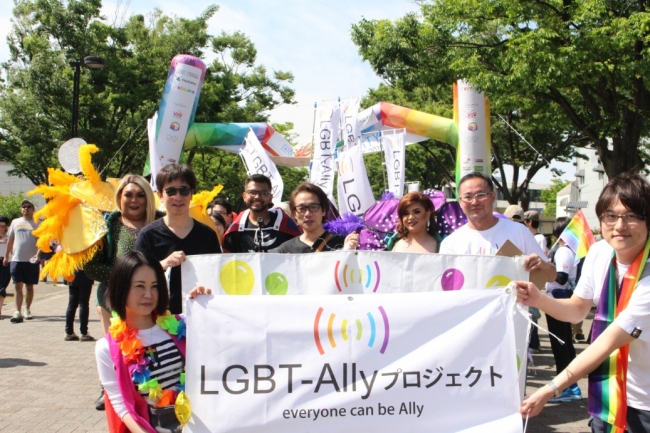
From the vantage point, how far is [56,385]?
22.5ft

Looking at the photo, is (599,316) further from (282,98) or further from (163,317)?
(282,98)

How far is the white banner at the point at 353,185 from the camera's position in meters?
8.16

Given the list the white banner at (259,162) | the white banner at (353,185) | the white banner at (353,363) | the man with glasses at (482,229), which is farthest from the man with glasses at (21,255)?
the white banner at (353,363)

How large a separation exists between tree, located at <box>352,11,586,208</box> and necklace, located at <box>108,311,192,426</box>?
11.4 metres

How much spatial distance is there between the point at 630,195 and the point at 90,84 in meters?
22.1

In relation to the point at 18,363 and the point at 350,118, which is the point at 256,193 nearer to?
the point at 18,363

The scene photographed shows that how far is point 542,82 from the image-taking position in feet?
40.6

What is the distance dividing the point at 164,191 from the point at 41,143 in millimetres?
20382

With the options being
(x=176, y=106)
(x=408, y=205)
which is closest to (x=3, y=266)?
(x=176, y=106)

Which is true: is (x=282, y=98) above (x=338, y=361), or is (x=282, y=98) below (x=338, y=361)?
above

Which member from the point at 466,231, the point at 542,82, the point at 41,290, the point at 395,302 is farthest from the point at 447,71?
the point at 395,302

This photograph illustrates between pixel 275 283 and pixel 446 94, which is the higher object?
pixel 446 94

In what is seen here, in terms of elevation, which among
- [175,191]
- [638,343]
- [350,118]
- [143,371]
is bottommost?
[143,371]

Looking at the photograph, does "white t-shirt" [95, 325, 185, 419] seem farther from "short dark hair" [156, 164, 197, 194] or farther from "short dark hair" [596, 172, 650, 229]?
"short dark hair" [596, 172, 650, 229]
